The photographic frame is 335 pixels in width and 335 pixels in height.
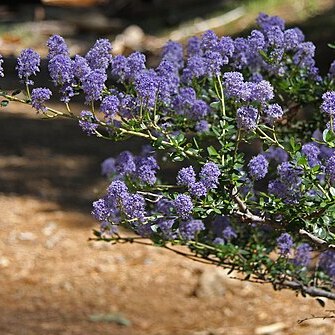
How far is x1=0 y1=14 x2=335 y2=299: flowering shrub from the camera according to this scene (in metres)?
2.39

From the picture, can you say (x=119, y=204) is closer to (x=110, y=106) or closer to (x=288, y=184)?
(x=110, y=106)

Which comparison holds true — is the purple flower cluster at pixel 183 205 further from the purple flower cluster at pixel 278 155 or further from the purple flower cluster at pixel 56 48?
the purple flower cluster at pixel 278 155

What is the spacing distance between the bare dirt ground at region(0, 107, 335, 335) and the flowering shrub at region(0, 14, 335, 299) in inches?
42.0

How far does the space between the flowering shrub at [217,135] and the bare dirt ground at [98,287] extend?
1.07 metres

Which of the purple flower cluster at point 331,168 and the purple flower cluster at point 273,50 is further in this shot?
the purple flower cluster at point 273,50

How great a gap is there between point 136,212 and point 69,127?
630 cm

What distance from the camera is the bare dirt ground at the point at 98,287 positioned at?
4.67 meters

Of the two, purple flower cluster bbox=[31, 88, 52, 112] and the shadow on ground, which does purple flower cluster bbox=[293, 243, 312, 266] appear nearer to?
purple flower cluster bbox=[31, 88, 52, 112]

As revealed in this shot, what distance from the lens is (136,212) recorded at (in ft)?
8.12

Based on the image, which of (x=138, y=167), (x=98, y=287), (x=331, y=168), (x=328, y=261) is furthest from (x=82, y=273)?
(x=331, y=168)

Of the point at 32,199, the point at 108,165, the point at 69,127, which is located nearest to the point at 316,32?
the point at 69,127

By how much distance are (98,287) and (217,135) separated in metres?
2.81

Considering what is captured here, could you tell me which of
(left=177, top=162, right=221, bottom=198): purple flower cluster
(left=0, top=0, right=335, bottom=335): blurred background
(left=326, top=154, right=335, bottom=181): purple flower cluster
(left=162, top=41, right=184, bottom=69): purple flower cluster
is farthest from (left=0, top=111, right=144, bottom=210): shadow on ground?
(left=326, top=154, right=335, bottom=181): purple flower cluster

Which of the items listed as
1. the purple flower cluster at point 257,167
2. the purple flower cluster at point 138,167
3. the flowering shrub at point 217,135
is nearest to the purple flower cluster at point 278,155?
the flowering shrub at point 217,135
